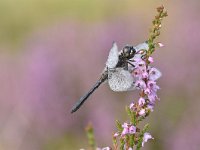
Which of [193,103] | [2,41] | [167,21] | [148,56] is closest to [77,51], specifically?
[193,103]

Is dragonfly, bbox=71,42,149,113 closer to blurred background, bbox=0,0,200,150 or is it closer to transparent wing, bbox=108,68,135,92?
transparent wing, bbox=108,68,135,92

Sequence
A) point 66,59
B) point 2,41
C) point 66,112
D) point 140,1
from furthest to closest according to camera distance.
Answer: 1. point 140,1
2. point 2,41
3. point 66,59
4. point 66,112

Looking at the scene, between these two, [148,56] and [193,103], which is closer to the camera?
[148,56]

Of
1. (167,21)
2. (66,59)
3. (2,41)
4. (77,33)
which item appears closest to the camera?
(66,59)

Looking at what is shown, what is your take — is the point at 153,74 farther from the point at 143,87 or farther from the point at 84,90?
Answer: the point at 84,90

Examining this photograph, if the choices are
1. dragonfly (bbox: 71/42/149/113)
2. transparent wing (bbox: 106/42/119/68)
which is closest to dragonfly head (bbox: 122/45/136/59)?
dragonfly (bbox: 71/42/149/113)

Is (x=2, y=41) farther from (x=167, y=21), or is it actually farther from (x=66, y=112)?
(x=66, y=112)

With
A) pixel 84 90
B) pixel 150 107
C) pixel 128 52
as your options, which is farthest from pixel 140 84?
pixel 84 90

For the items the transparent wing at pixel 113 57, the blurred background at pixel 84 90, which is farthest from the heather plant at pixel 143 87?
the blurred background at pixel 84 90
